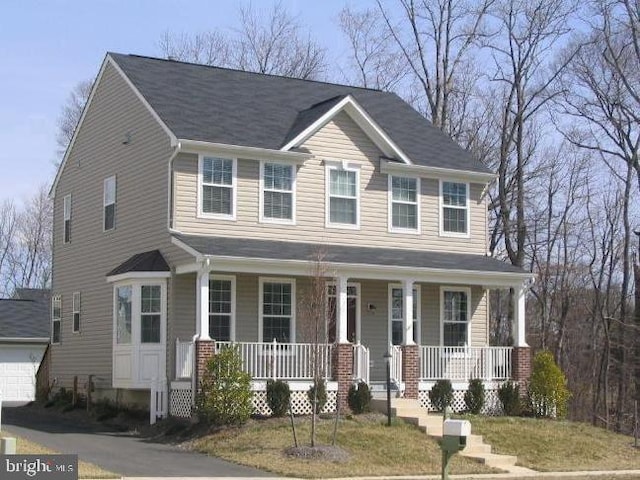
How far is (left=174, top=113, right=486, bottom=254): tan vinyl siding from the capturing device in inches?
1044

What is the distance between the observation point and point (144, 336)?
2678 cm

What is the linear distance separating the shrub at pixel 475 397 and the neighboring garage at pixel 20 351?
816 inches

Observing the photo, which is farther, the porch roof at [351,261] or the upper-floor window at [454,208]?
the upper-floor window at [454,208]

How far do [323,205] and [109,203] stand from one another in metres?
6.10

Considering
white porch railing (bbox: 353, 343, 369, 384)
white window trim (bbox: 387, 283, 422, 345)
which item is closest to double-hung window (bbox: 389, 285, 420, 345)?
white window trim (bbox: 387, 283, 422, 345)

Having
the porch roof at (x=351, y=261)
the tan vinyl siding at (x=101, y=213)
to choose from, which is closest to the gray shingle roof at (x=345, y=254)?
the porch roof at (x=351, y=261)

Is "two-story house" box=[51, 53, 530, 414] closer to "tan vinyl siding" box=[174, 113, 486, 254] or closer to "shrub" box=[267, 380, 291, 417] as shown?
"tan vinyl siding" box=[174, 113, 486, 254]

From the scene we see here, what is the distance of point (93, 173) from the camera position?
31.2 m

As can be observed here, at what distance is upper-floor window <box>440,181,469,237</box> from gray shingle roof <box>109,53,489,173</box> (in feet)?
2.02

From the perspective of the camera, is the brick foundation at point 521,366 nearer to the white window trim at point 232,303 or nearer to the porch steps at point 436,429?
the porch steps at point 436,429

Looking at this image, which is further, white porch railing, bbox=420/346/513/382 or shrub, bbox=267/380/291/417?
white porch railing, bbox=420/346/513/382

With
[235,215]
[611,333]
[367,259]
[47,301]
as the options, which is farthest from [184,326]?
[611,333]

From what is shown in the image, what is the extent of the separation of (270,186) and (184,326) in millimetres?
4274

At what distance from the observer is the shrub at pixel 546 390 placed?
27.9 m
